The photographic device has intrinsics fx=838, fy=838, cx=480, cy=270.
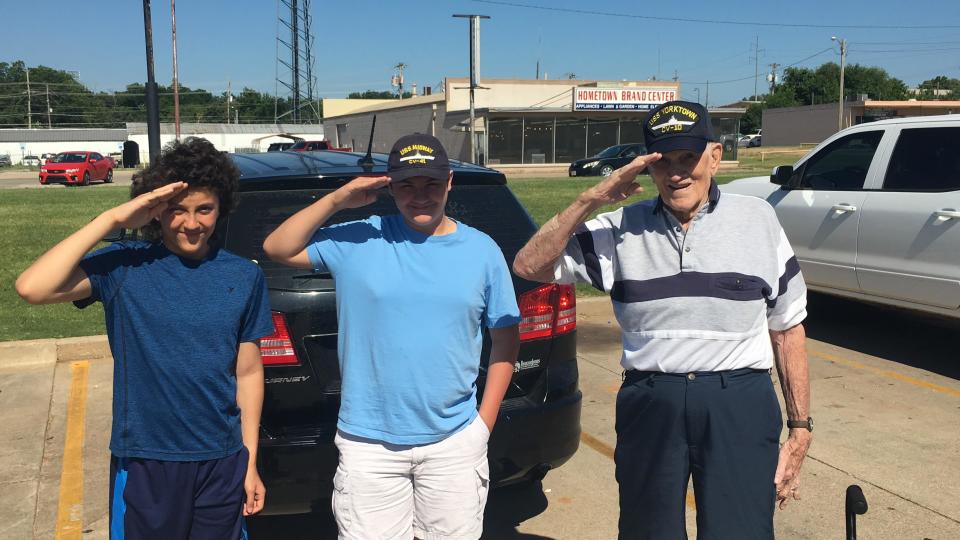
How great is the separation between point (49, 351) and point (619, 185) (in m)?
5.70

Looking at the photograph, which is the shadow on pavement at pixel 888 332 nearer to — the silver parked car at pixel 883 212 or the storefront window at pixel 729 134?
the silver parked car at pixel 883 212

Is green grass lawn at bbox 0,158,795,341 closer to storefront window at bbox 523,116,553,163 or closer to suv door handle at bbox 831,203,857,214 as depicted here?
suv door handle at bbox 831,203,857,214

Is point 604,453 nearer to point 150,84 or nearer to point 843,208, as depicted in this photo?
point 843,208

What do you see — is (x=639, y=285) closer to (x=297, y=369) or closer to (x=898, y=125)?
(x=297, y=369)

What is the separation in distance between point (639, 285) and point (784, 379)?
0.61 m

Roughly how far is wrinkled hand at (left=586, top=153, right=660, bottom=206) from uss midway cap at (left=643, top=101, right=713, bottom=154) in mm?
94

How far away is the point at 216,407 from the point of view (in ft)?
7.79

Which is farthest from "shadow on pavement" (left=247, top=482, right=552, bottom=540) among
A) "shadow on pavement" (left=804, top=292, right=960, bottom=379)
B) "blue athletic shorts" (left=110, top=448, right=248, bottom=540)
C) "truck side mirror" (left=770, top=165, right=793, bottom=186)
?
"truck side mirror" (left=770, top=165, right=793, bottom=186)

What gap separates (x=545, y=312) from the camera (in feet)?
11.4

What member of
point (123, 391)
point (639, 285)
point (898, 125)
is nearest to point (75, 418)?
point (123, 391)

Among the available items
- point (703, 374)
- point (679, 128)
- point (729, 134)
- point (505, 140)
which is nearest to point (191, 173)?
point (679, 128)

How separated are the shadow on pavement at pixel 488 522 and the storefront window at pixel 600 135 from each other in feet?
140

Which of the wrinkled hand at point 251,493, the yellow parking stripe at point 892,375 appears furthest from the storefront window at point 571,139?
the wrinkled hand at point 251,493

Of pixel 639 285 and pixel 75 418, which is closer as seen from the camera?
pixel 639 285
